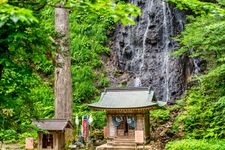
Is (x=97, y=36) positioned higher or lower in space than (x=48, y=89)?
higher

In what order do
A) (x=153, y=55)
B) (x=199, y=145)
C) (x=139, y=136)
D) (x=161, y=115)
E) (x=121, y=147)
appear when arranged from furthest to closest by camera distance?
(x=153, y=55), (x=161, y=115), (x=121, y=147), (x=139, y=136), (x=199, y=145)

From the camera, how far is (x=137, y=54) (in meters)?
19.3

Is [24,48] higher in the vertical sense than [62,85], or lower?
higher

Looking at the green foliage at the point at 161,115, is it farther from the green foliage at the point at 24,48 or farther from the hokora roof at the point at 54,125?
the green foliage at the point at 24,48

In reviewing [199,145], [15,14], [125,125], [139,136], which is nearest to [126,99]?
[125,125]

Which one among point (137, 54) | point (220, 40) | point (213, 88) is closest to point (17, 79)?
point (220, 40)

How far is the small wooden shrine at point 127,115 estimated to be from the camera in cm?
1261

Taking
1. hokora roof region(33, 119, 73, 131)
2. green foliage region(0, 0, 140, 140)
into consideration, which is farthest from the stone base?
green foliage region(0, 0, 140, 140)

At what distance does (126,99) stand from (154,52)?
632cm

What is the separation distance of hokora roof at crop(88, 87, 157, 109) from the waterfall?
4.15m

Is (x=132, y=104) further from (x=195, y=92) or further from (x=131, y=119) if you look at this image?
(x=195, y=92)

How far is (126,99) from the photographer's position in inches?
519

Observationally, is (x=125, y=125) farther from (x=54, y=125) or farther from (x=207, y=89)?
(x=207, y=89)

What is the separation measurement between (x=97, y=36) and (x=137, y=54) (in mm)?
2480
